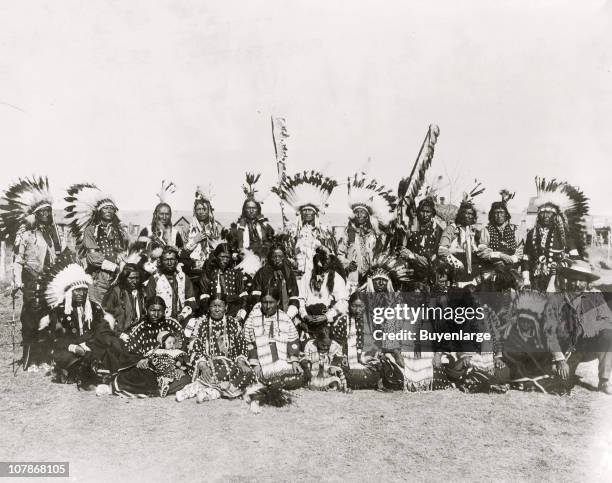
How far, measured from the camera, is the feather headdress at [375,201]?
5742mm

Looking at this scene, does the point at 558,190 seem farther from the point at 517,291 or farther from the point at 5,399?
the point at 5,399

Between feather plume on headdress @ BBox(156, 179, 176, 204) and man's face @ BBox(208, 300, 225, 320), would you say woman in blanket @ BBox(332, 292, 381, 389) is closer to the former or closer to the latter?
man's face @ BBox(208, 300, 225, 320)

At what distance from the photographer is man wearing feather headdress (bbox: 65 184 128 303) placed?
18.3 ft

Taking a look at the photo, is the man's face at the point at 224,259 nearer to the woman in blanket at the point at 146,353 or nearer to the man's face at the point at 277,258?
the man's face at the point at 277,258

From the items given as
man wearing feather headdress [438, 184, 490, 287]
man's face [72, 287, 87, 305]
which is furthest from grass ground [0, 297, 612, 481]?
man wearing feather headdress [438, 184, 490, 287]

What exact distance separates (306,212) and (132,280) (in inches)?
74.7

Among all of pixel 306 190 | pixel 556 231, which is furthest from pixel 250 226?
pixel 556 231

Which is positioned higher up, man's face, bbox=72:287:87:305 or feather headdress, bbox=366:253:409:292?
feather headdress, bbox=366:253:409:292

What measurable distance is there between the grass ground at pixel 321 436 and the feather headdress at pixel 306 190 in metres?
1.94

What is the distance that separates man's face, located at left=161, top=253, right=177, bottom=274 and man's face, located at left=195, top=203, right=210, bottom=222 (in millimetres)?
557

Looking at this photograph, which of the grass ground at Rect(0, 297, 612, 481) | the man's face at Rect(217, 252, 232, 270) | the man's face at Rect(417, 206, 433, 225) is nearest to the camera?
the grass ground at Rect(0, 297, 612, 481)

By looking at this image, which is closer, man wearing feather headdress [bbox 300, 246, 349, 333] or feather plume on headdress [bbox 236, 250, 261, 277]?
man wearing feather headdress [bbox 300, 246, 349, 333]

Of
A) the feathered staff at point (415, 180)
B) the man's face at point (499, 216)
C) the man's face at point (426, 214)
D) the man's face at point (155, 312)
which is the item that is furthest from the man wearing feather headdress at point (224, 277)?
the man's face at point (499, 216)

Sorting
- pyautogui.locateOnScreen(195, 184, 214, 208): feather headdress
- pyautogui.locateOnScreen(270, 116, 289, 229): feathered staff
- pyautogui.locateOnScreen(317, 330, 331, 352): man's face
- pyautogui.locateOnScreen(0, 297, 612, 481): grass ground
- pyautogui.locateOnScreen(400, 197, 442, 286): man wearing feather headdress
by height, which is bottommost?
pyautogui.locateOnScreen(0, 297, 612, 481): grass ground
